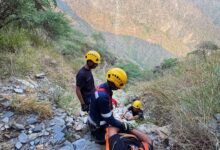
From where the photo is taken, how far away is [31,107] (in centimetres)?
525

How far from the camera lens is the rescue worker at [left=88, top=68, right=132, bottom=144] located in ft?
12.8

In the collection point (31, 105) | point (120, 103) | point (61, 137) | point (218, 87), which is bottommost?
point (120, 103)

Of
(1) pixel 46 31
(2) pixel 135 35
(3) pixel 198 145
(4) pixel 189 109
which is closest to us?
(3) pixel 198 145

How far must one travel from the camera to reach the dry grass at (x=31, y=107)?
519cm

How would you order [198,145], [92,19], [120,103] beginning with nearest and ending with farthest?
[198,145] → [120,103] → [92,19]

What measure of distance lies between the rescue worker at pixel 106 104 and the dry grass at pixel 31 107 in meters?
1.30

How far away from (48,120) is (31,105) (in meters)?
0.43

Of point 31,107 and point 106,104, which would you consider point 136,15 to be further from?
point 106,104

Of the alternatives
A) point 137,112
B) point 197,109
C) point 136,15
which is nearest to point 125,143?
point 197,109

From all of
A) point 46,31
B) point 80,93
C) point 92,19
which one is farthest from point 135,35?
point 80,93

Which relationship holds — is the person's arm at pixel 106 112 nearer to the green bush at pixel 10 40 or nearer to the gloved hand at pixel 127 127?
the gloved hand at pixel 127 127

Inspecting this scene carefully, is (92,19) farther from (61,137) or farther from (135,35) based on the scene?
(61,137)

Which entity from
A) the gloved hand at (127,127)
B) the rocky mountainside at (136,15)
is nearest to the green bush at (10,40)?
the gloved hand at (127,127)

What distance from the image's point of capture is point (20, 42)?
313 inches
